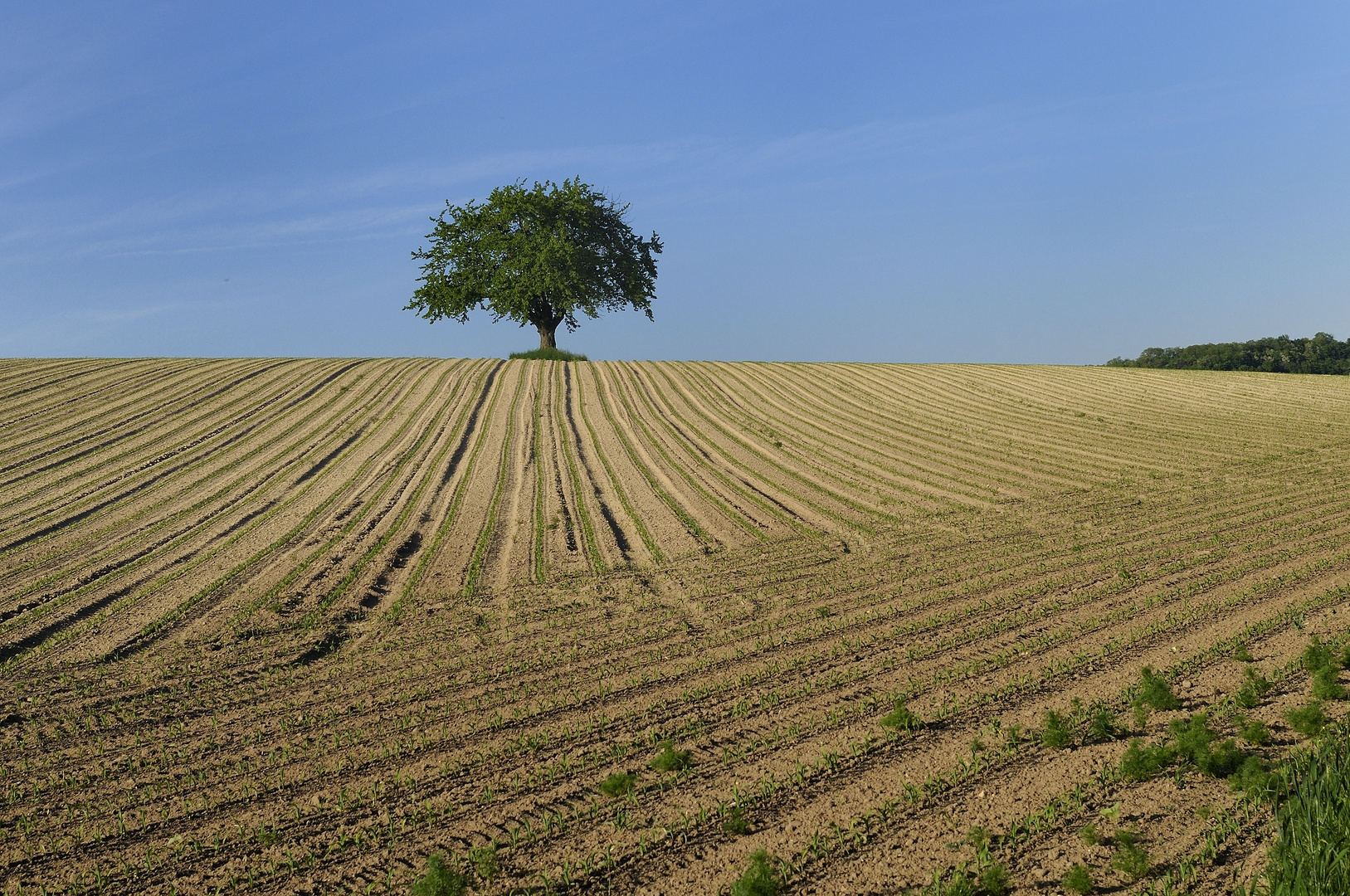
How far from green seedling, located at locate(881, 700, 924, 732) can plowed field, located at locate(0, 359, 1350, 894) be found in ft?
0.50

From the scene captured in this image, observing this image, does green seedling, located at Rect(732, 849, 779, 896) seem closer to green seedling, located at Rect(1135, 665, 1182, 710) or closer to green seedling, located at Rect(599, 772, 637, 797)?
green seedling, located at Rect(599, 772, 637, 797)

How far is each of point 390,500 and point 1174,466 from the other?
68.0 ft

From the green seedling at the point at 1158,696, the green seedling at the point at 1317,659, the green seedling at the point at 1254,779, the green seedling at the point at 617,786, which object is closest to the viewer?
the green seedling at the point at 1254,779

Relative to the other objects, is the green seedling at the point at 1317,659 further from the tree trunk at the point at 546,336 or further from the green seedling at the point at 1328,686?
the tree trunk at the point at 546,336

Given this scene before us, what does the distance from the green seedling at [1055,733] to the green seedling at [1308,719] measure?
6.90 ft

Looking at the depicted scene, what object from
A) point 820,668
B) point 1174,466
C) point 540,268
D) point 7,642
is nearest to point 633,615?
point 820,668

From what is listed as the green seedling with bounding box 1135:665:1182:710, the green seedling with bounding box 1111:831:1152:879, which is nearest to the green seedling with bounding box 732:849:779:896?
the green seedling with bounding box 1111:831:1152:879

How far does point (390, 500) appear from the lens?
18.9 meters

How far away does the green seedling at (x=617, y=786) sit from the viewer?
7.14 meters

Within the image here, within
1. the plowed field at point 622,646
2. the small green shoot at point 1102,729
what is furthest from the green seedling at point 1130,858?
the small green shoot at point 1102,729

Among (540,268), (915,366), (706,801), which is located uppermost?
(540,268)

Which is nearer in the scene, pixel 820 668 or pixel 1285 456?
pixel 820 668

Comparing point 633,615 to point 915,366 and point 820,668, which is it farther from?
point 915,366

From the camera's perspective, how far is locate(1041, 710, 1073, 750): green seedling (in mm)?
7730
